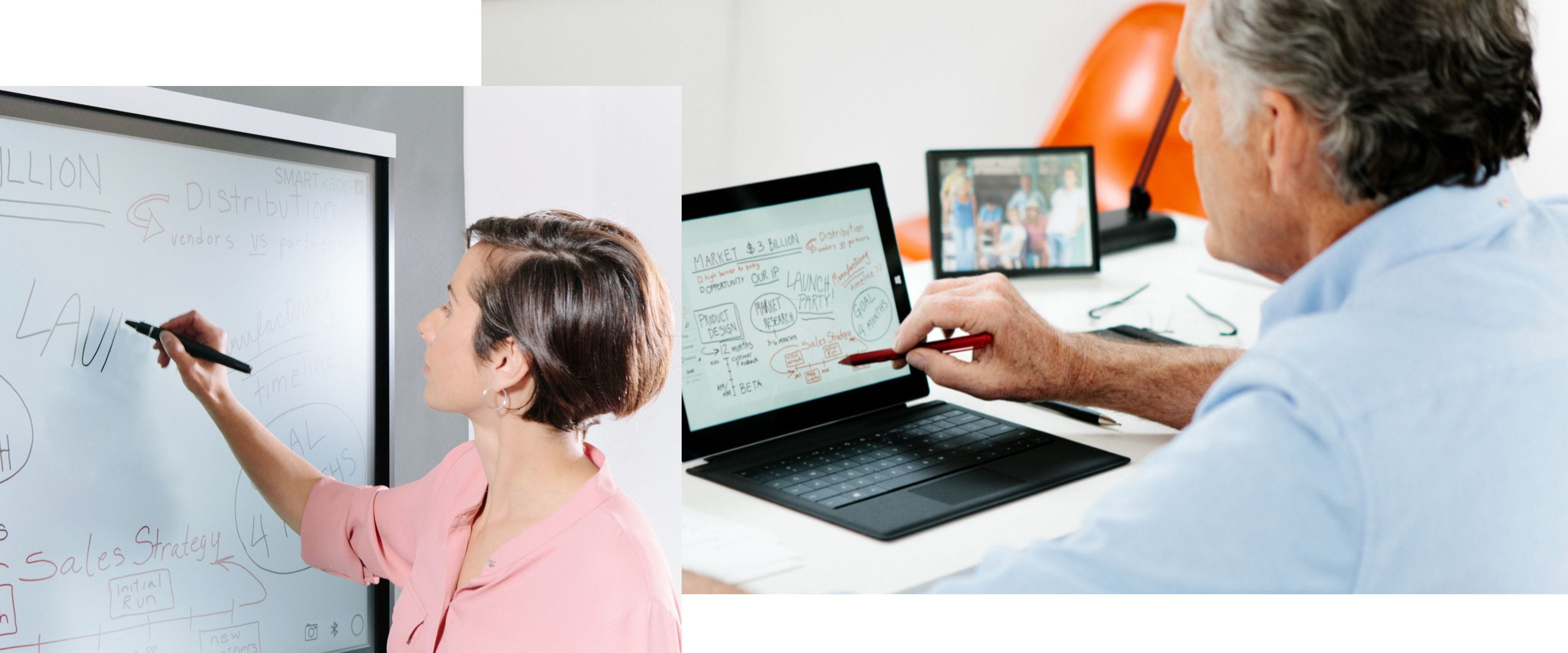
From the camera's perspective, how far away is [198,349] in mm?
1366

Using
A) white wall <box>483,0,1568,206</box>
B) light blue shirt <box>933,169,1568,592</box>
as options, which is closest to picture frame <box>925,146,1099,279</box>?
white wall <box>483,0,1568,206</box>

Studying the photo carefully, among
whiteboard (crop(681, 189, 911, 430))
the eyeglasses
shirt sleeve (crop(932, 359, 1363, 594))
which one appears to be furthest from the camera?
the eyeglasses

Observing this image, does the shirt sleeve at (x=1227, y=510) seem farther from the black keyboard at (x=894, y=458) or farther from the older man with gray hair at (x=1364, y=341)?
the black keyboard at (x=894, y=458)

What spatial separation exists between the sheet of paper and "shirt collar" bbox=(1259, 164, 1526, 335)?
0.66 m

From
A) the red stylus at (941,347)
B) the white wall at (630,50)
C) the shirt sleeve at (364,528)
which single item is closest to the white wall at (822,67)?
the white wall at (630,50)

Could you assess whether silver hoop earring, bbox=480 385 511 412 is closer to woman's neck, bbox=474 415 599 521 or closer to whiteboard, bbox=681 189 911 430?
woman's neck, bbox=474 415 599 521

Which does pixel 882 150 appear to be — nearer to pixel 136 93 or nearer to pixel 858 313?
pixel 858 313

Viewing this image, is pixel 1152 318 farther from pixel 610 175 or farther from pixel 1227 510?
pixel 610 175

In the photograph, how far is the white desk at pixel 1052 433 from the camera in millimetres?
1317

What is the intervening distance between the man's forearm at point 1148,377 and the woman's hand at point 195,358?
1.14 m

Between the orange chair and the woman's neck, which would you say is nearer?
the woman's neck

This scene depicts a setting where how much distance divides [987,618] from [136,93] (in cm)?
127

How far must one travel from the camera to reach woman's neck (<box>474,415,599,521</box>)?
1.41 m

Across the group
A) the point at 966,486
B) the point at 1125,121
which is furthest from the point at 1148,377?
the point at 1125,121
